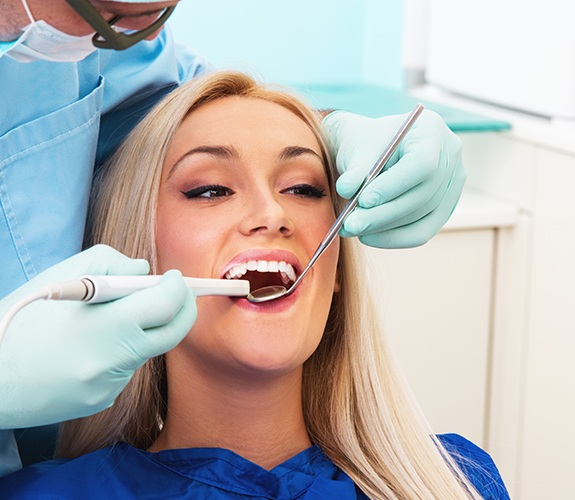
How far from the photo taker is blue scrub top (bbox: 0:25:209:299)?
4.70 ft

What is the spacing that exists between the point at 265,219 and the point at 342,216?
0.11 m

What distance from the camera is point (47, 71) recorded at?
1.47m

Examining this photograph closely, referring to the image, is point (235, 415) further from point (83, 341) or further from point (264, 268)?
point (83, 341)

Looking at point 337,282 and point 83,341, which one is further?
point 337,282

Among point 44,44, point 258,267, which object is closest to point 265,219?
point 258,267

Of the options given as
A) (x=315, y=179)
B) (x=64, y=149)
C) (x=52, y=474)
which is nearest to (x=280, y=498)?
(x=52, y=474)

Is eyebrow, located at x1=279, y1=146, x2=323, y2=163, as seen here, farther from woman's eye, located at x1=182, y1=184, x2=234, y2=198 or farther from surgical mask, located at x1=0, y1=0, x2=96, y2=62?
surgical mask, located at x1=0, y1=0, x2=96, y2=62

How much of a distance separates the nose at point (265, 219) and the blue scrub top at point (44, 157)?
0.29 metres

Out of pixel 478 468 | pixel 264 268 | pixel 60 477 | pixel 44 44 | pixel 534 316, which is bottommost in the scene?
pixel 534 316

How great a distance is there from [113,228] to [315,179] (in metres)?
0.34

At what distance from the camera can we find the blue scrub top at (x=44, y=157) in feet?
4.70

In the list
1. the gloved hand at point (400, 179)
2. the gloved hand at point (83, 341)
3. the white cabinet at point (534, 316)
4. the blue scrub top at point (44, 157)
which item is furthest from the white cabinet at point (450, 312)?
the gloved hand at point (83, 341)

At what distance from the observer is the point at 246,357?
1.39m

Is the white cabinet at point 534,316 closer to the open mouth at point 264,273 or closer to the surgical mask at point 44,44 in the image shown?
the open mouth at point 264,273
